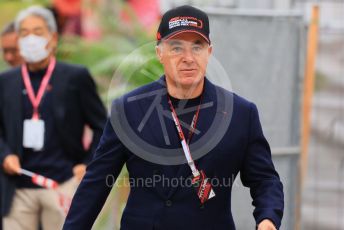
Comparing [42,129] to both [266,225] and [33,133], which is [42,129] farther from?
[266,225]

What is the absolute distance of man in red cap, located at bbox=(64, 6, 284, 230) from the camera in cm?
526

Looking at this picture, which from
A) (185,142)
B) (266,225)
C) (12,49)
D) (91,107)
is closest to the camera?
(266,225)

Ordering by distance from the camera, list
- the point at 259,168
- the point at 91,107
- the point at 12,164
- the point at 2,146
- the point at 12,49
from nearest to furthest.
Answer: the point at 259,168
the point at 12,164
the point at 2,146
the point at 91,107
the point at 12,49

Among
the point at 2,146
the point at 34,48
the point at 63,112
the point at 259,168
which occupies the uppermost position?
the point at 34,48

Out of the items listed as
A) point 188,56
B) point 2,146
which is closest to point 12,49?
point 2,146

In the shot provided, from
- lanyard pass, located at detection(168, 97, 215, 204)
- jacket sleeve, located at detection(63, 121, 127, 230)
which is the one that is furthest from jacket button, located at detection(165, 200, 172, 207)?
jacket sleeve, located at detection(63, 121, 127, 230)

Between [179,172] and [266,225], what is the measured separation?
49cm

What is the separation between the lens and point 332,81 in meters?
9.21

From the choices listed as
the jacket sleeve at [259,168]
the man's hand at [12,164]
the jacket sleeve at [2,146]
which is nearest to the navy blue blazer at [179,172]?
the jacket sleeve at [259,168]

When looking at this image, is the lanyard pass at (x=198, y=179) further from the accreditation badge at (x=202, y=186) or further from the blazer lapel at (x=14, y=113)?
the blazer lapel at (x=14, y=113)

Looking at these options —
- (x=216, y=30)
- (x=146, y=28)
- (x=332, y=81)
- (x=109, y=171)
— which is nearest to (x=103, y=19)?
(x=146, y=28)

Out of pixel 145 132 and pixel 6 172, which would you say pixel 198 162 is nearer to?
pixel 145 132

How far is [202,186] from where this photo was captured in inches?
206

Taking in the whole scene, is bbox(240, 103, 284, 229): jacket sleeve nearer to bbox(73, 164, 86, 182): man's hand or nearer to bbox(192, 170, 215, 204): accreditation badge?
bbox(192, 170, 215, 204): accreditation badge
